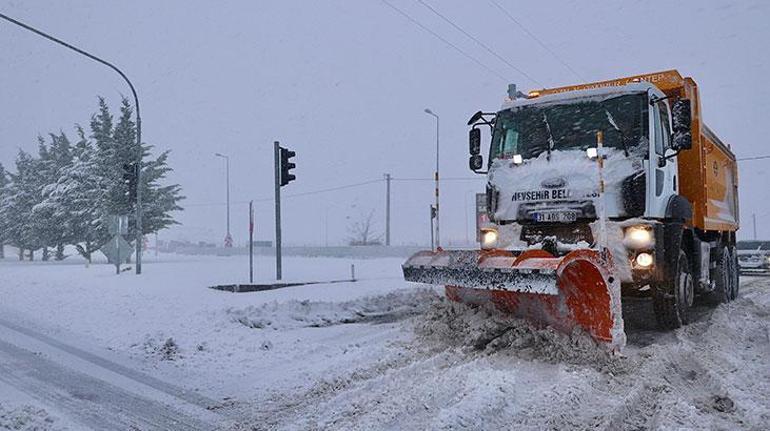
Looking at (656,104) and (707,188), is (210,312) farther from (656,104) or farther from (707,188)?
(707,188)

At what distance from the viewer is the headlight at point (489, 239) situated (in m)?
7.03

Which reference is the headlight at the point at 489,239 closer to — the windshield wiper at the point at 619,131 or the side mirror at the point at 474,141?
the side mirror at the point at 474,141

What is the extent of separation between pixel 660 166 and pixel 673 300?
1.65m

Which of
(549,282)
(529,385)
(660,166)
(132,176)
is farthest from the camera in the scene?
(132,176)

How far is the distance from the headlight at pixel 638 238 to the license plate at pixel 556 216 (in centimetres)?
59

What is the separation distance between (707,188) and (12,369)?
934 cm

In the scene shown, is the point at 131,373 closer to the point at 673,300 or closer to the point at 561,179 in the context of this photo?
the point at 561,179

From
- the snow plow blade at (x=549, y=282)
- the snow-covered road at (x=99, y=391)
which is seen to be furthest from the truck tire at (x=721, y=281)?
the snow-covered road at (x=99, y=391)

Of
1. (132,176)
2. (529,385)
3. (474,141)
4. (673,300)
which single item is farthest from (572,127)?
(132,176)

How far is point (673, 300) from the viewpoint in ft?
22.3

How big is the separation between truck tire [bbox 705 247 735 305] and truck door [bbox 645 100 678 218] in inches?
128

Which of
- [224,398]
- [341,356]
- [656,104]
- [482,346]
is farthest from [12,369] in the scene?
[656,104]

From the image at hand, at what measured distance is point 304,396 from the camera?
4570mm

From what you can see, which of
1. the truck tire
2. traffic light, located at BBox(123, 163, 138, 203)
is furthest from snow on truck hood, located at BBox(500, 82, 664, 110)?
traffic light, located at BBox(123, 163, 138, 203)
